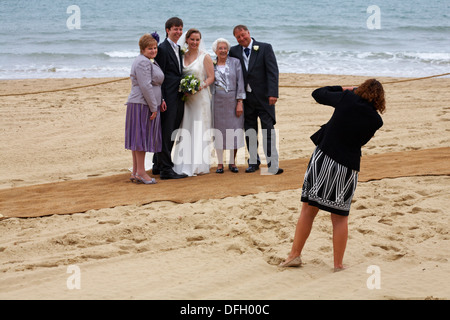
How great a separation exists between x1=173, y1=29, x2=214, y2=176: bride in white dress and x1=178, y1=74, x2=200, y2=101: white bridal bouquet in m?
0.12

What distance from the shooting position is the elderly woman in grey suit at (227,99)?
22.4 ft

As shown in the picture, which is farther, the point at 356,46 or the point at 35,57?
the point at 356,46

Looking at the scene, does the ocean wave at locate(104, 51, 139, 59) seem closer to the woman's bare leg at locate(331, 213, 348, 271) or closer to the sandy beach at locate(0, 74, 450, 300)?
the sandy beach at locate(0, 74, 450, 300)

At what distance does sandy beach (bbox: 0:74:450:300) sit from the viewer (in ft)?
12.7

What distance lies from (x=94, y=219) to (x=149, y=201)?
26.2 inches

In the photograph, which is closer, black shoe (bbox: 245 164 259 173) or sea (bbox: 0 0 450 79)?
black shoe (bbox: 245 164 259 173)

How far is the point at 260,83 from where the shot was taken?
6.85m

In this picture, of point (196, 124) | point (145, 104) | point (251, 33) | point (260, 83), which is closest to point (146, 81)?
point (145, 104)

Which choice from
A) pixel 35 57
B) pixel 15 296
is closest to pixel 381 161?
pixel 15 296

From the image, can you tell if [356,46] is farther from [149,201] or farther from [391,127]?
[149,201]

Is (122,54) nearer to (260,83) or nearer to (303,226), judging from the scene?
(260,83)

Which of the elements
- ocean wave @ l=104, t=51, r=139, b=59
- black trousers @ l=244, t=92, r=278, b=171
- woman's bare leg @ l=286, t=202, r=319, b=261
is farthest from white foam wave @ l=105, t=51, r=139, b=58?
woman's bare leg @ l=286, t=202, r=319, b=261

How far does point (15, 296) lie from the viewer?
3768 mm

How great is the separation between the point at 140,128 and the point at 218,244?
212 cm
